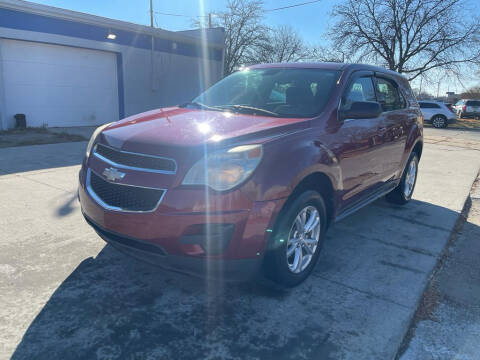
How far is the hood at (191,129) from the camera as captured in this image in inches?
104

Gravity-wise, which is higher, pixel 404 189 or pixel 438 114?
pixel 438 114

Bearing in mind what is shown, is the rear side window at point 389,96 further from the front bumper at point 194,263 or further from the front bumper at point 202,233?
the front bumper at point 194,263

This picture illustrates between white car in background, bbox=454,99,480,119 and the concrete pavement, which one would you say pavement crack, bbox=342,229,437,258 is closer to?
the concrete pavement

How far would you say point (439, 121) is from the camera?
75.8 ft

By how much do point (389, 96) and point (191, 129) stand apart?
2913 millimetres

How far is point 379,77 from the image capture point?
14.7 ft

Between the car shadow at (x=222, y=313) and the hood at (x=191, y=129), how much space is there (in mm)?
1092

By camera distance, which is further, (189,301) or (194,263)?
(189,301)

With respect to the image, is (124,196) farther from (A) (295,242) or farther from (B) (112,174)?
(A) (295,242)

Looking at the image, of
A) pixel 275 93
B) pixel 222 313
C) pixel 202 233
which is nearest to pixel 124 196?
pixel 202 233

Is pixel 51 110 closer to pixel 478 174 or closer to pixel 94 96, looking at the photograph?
pixel 94 96

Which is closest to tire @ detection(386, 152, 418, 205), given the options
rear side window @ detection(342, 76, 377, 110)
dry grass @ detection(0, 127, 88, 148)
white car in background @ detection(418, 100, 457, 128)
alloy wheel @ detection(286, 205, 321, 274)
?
rear side window @ detection(342, 76, 377, 110)

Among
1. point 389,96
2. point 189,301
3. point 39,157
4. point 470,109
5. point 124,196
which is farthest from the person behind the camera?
point 470,109

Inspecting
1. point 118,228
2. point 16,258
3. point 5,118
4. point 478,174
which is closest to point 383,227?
point 118,228
